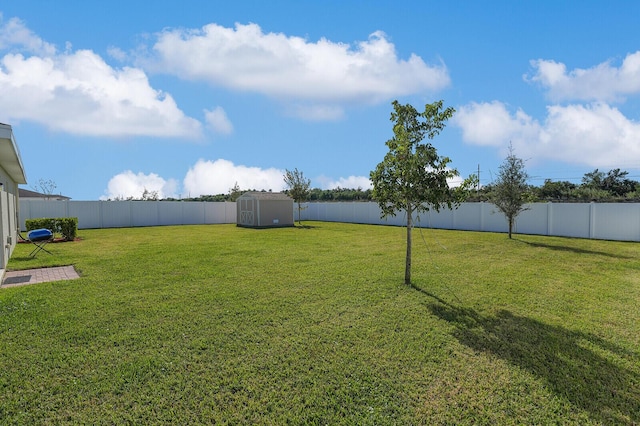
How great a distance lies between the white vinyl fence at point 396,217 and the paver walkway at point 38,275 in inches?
323

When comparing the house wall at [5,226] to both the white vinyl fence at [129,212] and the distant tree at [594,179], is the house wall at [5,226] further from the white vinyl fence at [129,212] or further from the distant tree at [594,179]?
the distant tree at [594,179]

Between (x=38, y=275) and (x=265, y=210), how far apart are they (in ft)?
52.5

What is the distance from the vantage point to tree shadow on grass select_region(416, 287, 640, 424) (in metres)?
3.11

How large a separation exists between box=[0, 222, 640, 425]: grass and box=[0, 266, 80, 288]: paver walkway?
0.48m

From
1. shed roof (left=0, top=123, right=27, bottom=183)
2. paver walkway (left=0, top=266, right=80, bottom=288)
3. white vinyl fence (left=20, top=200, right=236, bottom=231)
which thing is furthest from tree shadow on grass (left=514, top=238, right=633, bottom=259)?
white vinyl fence (left=20, top=200, right=236, bottom=231)

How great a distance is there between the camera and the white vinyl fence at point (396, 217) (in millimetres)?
15078

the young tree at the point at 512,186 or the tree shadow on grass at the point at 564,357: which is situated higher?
the young tree at the point at 512,186

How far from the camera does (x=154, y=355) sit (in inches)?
151

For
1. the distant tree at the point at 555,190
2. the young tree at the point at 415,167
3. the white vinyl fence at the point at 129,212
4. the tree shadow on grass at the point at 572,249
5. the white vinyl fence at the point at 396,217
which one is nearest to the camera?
the young tree at the point at 415,167

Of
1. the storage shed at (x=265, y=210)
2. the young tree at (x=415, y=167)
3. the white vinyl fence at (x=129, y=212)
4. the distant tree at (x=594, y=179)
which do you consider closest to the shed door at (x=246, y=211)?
the storage shed at (x=265, y=210)

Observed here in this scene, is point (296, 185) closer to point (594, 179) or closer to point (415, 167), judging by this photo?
point (415, 167)

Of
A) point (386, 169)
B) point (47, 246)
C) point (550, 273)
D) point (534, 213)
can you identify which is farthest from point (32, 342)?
point (534, 213)

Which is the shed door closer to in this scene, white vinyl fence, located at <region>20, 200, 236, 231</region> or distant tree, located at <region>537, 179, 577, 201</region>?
white vinyl fence, located at <region>20, 200, 236, 231</region>

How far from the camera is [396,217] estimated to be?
22.4 meters
